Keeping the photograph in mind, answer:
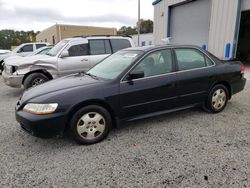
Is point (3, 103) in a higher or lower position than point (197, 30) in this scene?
lower

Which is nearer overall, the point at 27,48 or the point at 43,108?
the point at 43,108

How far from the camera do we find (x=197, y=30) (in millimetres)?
12461

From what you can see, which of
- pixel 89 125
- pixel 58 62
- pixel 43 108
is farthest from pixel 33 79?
pixel 89 125

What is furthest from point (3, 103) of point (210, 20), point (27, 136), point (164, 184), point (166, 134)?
point (210, 20)

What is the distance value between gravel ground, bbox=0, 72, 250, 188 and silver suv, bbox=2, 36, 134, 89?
244 centimetres

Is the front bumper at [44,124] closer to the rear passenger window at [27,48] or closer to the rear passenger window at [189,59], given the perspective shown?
the rear passenger window at [189,59]

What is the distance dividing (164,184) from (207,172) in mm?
584

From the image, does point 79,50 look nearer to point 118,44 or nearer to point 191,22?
point 118,44

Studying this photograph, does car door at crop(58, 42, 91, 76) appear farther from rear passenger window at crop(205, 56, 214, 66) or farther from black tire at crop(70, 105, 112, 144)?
rear passenger window at crop(205, 56, 214, 66)

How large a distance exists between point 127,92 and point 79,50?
3978 millimetres

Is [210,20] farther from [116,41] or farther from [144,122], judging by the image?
[144,122]

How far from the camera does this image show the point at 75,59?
6.55 m

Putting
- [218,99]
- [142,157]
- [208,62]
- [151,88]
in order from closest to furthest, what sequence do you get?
1. [142,157]
2. [151,88]
3. [208,62]
4. [218,99]

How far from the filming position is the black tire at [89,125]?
3.03 m
